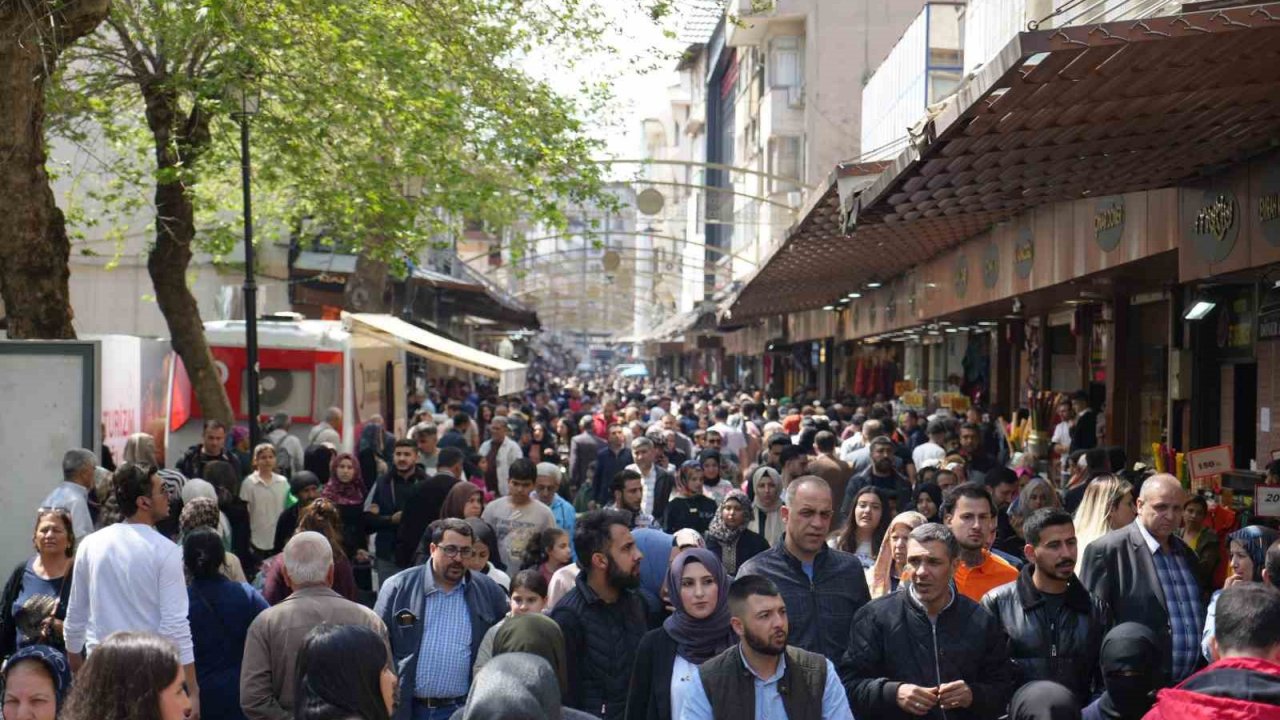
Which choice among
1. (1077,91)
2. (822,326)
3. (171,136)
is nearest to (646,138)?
(822,326)

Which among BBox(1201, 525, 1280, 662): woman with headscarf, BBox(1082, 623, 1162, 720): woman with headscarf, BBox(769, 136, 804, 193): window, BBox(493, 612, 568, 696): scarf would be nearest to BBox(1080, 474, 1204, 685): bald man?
BBox(1201, 525, 1280, 662): woman with headscarf

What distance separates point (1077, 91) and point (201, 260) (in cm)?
2763

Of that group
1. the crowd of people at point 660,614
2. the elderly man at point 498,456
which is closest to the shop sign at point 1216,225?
the crowd of people at point 660,614

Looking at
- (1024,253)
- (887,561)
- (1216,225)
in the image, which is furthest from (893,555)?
(1024,253)

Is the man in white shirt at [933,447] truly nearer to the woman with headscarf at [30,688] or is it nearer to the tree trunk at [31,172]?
the tree trunk at [31,172]

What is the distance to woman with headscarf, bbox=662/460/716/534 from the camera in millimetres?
10992

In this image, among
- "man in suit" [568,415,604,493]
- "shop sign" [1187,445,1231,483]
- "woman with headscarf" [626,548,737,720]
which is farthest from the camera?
"man in suit" [568,415,604,493]

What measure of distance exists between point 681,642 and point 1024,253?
12.3m

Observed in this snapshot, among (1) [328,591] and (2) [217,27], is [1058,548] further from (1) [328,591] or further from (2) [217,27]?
(2) [217,27]

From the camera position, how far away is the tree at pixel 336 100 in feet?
51.5

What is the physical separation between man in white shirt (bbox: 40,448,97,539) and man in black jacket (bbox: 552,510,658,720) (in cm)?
397

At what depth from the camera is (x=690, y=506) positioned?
A: 36.3ft

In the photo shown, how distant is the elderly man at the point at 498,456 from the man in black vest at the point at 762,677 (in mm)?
9848

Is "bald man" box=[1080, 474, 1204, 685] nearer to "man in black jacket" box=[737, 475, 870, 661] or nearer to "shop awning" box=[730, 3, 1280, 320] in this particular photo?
"man in black jacket" box=[737, 475, 870, 661]
